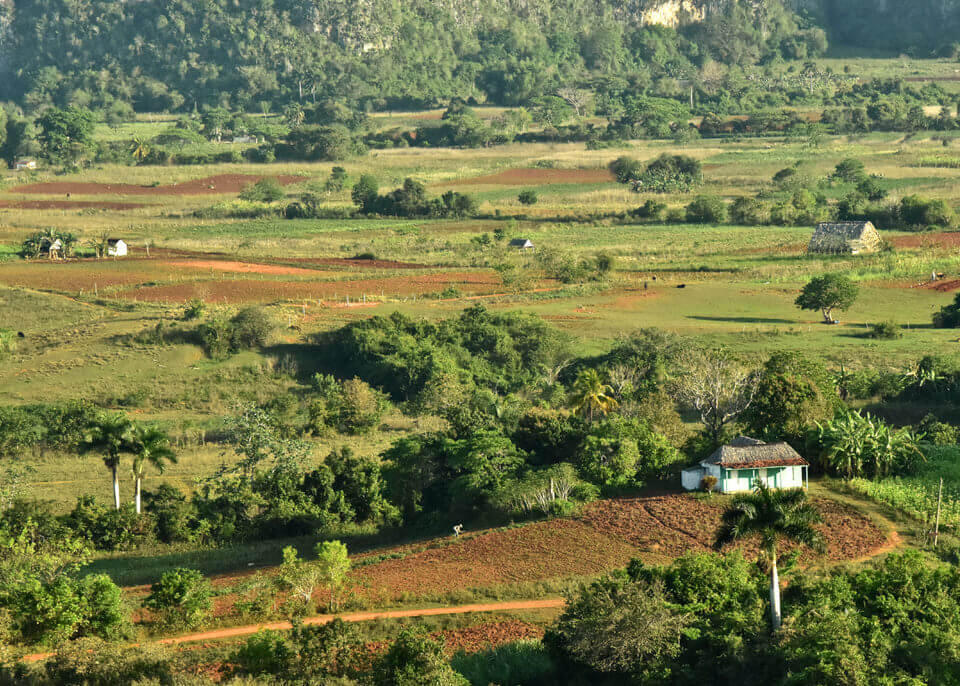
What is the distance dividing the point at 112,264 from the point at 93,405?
32.5 meters

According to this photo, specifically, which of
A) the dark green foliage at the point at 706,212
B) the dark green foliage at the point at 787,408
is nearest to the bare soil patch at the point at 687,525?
the dark green foliage at the point at 787,408

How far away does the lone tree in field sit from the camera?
197ft

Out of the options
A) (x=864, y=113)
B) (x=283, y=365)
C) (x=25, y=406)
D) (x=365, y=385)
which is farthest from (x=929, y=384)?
(x=864, y=113)

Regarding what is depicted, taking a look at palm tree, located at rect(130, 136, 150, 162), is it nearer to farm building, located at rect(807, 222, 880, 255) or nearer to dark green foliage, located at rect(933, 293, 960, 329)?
farm building, located at rect(807, 222, 880, 255)

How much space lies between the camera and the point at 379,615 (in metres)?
27.9

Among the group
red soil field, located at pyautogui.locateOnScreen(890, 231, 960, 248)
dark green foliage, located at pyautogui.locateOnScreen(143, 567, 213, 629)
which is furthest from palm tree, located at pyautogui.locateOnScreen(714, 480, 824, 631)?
red soil field, located at pyautogui.locateOnScreen(890, 231, 960, 248)

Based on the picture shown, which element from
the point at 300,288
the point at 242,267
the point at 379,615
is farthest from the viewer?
the point at 242,267

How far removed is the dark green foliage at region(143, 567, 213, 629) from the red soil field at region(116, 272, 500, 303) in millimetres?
40312

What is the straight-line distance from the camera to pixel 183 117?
627 ft

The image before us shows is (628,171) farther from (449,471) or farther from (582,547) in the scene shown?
(582,547)

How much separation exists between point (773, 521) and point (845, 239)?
2294 inches

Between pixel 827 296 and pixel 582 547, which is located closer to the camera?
pixel 582 547

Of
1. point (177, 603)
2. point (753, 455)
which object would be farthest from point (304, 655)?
point (753, 455)

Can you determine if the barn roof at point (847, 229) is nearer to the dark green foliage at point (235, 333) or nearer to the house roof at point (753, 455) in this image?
the dark green foliage at point (235, 333)
